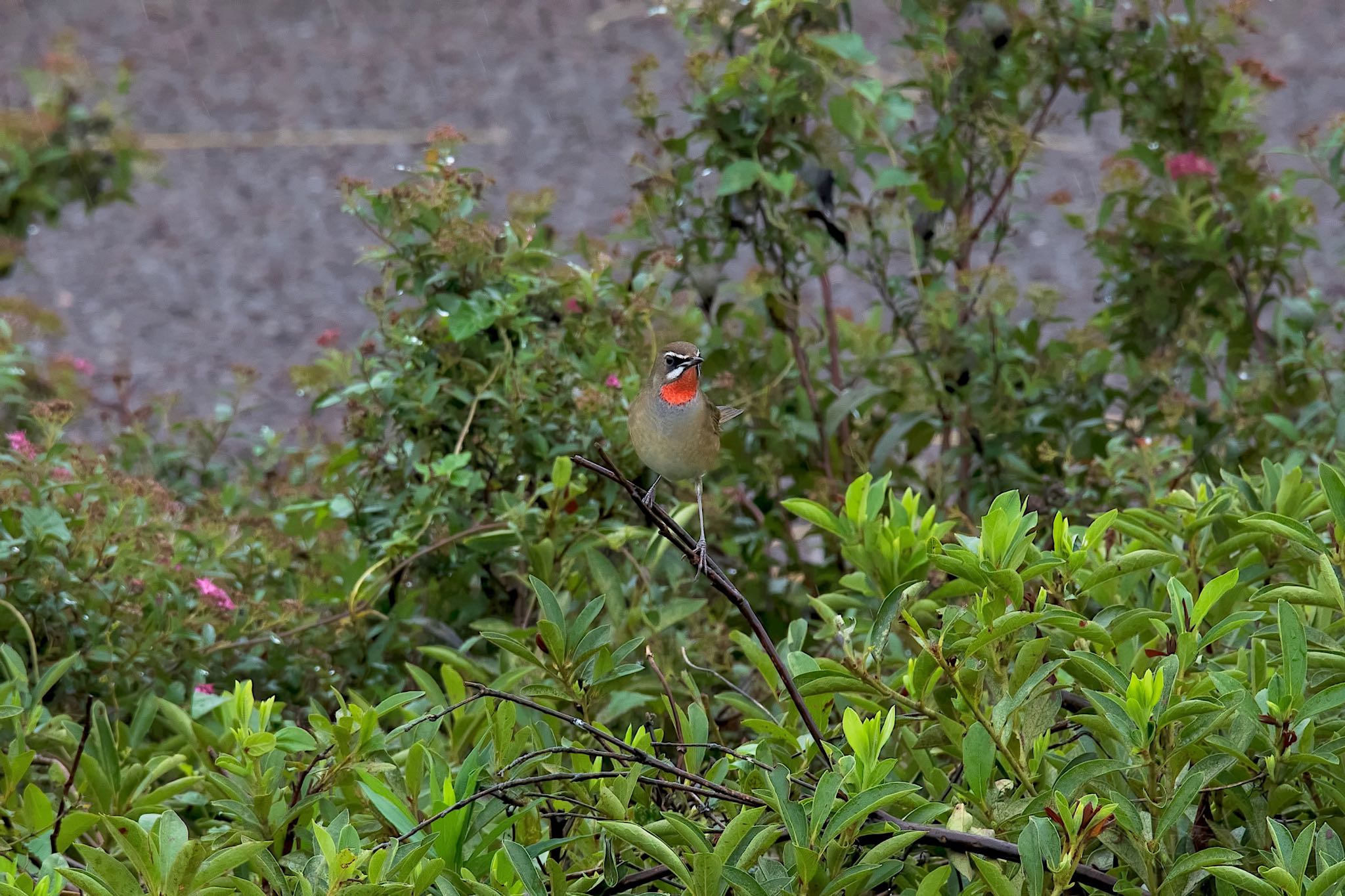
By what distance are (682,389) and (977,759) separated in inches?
42.6

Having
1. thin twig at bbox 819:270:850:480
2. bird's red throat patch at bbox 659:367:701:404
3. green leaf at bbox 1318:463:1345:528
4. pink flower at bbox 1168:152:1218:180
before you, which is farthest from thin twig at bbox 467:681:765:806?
pink flower at bbox 1168:152:1218:180

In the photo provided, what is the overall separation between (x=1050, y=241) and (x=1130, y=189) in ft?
14.0

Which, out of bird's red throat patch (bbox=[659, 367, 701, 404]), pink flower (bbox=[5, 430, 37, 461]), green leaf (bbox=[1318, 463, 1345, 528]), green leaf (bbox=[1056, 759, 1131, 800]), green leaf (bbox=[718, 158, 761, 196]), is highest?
green leaf (bbox=[718, 158, 761, 196])

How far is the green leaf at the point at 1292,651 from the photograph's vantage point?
1.58 metres

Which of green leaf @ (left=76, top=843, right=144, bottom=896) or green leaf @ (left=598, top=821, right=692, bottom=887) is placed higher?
green leaf @ (left=598, top=821, right=692, bottom=887)

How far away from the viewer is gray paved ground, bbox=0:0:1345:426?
743cm

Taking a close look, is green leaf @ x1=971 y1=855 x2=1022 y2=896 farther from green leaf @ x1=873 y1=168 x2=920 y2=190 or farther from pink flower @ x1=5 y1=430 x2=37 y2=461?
green leaf @ x1=873 y1=168 x2=920 y2=190

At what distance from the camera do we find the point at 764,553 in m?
3.57

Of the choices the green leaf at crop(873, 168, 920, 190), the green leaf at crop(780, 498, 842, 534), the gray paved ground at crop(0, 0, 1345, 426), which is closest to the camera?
the green leaf at crop(780, 498, 842, 534)

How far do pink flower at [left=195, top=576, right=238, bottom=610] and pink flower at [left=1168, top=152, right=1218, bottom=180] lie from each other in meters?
2.42

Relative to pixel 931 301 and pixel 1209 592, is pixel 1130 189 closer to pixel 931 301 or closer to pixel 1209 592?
pixel 931 301

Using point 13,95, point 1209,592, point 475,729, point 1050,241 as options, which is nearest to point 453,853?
point 475,729

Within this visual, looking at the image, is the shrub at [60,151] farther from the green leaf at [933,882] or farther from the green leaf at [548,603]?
the green leaf at [933,882]

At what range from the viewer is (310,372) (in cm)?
354
